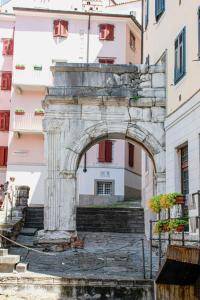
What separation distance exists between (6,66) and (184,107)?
2280 cm

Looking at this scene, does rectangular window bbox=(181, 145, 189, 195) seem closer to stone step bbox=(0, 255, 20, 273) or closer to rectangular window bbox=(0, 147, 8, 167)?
stone step bbox=(0, 255, 20, 273)

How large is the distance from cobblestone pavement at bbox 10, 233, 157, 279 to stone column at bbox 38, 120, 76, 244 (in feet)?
2.72

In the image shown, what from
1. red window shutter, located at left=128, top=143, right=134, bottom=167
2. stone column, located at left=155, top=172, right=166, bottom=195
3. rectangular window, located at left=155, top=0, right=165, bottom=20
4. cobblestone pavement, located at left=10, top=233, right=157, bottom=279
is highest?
rectangular window, located at left=155, top=0, right=165, bottom=20

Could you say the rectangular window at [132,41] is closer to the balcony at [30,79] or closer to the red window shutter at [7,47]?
the balcony at [30,79]

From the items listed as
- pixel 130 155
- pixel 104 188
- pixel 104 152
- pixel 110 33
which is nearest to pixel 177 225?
pixel 104 188

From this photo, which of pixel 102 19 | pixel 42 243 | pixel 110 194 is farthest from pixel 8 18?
pixel 42 243

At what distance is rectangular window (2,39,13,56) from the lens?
3516 cm

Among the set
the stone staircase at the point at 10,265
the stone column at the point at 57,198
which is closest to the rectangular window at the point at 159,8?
the stone column at the point at 57,198

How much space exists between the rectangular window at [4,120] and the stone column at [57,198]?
17.3m

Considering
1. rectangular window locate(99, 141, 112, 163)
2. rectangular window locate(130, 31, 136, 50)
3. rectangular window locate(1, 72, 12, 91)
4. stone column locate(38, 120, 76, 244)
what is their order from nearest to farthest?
1. stone column locate(38, 120, 76, 244)
2. rectangular window locate(99, 141, 112, 163)
3. rectangular window locate(1, 72, 12, 91)
4. rectangular window locate(130, 31, 136, 50)

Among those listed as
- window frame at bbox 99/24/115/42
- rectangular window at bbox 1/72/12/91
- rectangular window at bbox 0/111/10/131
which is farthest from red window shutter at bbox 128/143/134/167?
rectangular window at bbox 1/72/12/91

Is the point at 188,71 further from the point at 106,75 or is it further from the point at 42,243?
the point at 42,243

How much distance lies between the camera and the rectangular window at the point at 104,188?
1280 inches

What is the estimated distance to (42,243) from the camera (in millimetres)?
17000
